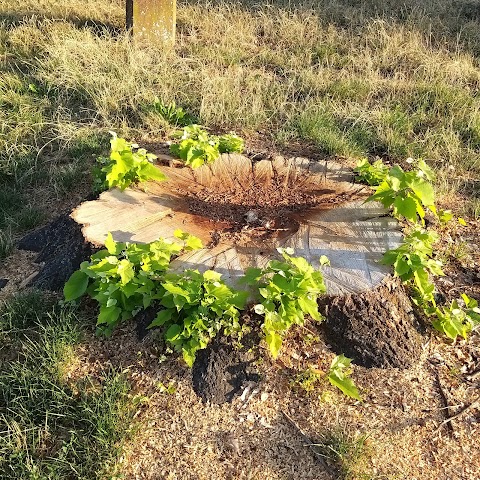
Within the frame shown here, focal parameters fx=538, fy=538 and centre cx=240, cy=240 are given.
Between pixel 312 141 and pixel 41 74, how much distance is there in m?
2.51

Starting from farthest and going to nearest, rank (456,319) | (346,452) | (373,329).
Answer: (456,319) < (373,329) < (346,452)

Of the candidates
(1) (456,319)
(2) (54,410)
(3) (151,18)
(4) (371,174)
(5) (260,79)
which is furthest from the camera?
(3) (151,18)

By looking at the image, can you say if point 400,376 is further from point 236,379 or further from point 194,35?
point 194,35

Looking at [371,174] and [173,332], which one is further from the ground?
[371,174]

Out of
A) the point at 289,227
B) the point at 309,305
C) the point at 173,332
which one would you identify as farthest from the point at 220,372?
the point at 289,227

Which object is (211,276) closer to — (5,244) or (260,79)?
(5,244)

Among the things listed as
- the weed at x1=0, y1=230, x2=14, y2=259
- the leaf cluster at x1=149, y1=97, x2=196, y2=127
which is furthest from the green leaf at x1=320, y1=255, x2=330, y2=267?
the leaf cluster at x1=149, y1=97, x2=196, y2=127

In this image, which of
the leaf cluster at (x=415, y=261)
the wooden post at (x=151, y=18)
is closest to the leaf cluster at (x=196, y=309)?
the leaf cluster at (x=415, y=261)

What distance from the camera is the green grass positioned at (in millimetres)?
2176

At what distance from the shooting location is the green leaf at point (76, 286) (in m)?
2.59

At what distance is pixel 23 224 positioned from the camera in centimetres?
361

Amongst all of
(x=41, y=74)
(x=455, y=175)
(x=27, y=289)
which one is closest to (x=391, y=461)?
(x=27, y=289)

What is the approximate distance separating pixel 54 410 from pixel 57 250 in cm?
103

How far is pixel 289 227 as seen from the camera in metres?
2.91
